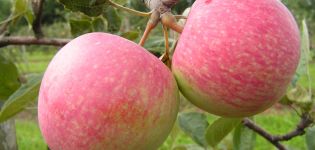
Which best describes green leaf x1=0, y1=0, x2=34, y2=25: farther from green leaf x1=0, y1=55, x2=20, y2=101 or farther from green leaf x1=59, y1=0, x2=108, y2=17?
green leaf x1=59, y1=0, x2=108, y2=17

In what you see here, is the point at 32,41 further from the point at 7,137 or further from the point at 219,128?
the point at 219,128

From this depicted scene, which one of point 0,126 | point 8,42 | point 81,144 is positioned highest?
point 81,144

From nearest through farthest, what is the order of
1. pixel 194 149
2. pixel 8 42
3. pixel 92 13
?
pixel 92 13
pixel 8 42
pixel 194 149

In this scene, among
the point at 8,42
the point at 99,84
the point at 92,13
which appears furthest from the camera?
the point at 8,42

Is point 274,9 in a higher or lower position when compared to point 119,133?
higher

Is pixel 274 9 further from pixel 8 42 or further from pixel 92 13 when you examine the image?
pixel 8 42

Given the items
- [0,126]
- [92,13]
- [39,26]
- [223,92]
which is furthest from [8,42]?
[223,92]
